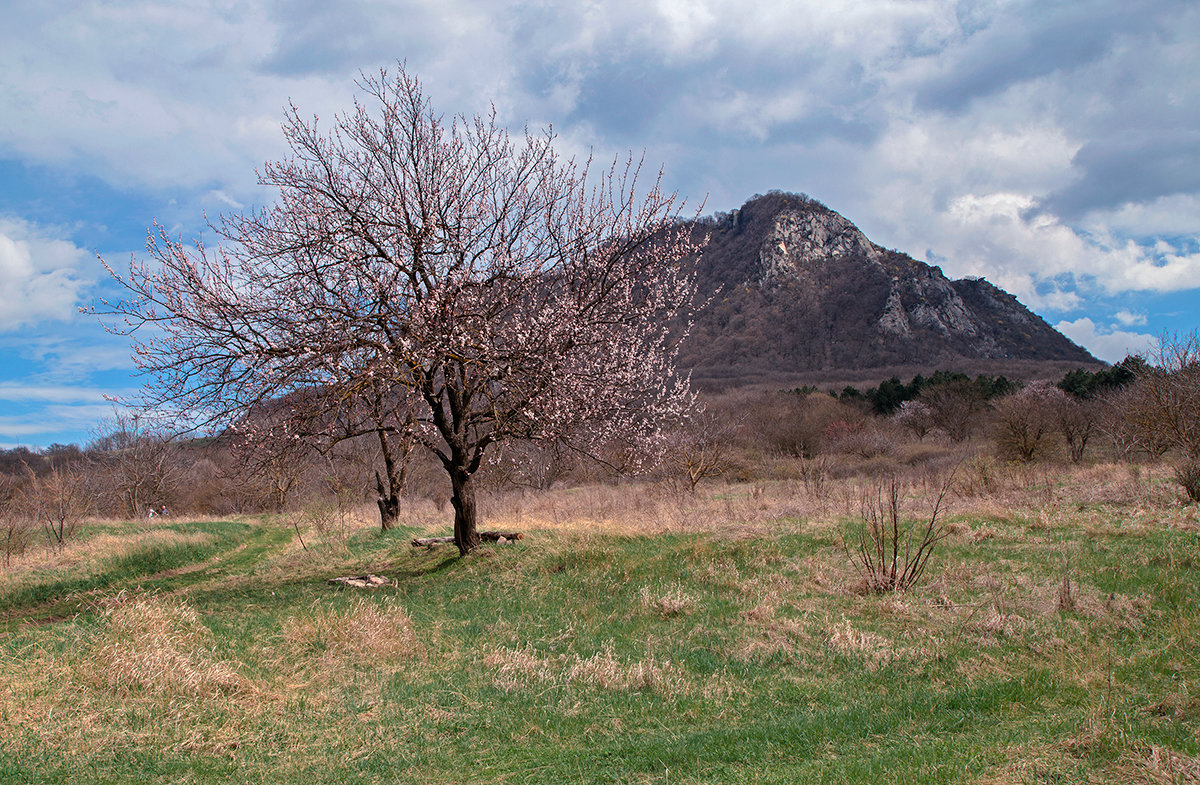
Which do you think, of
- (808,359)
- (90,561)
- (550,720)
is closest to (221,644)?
(550,720)

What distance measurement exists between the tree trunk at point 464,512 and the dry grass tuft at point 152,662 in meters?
5.79

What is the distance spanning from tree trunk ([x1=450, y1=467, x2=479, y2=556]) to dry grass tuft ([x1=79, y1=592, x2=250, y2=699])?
5.79 metres

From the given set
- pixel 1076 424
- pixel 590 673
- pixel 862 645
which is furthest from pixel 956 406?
pixel 590 673

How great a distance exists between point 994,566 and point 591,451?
6.83 meters

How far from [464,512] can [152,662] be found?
7.09m

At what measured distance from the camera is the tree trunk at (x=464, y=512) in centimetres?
1280

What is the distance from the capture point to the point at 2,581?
46.3ft

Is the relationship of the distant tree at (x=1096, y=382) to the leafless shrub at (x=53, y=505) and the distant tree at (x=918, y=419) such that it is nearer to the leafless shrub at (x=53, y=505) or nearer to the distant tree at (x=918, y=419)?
the distant tree at (x=918, y=419)

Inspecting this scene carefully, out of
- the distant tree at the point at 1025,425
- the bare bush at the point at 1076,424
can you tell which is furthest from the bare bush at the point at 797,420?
the bare bush at the point at 1076,424

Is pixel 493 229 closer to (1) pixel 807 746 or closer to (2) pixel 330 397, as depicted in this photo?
(2) pixel 330 397

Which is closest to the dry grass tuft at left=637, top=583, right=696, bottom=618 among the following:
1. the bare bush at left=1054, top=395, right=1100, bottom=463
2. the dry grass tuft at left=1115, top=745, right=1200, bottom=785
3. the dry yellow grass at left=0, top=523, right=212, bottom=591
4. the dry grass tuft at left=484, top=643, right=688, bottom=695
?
the dry grass tuft at left=484, top=643, right=688, bottom=695

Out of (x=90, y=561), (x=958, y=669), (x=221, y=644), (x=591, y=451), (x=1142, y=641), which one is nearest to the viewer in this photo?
(x=958, y=669)

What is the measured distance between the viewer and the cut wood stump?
11715 mm

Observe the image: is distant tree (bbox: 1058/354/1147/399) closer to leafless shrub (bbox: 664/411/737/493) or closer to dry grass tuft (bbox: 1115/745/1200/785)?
leafless shrub (bbox: 664/411/737/493)
